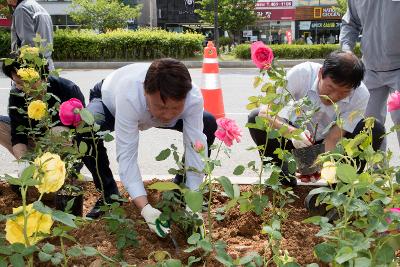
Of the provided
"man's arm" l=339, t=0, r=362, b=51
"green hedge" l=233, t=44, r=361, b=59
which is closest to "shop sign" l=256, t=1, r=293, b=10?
"green hedge" l=233, t=44, r=361, b=59

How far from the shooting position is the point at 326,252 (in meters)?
1.07

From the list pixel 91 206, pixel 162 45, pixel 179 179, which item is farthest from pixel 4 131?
pixel 162 45

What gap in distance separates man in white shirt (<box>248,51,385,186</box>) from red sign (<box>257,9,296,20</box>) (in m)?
29.2

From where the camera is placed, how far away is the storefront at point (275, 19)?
1219 inches

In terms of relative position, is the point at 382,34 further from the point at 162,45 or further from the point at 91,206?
the point at 162,45

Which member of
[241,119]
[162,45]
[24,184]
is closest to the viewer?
[24,184]

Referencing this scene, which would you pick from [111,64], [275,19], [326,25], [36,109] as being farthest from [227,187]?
[275,19]

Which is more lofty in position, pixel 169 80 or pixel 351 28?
pixel 351 28

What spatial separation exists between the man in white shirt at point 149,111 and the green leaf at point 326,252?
0.81m

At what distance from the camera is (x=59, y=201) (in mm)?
2139

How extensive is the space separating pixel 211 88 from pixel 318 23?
26.0 m

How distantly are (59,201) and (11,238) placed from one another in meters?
1.01

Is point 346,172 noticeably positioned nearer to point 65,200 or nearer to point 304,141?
point 304,141

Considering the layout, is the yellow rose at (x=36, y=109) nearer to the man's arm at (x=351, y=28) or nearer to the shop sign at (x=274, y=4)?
the man's arm at (x=351, y=28)
